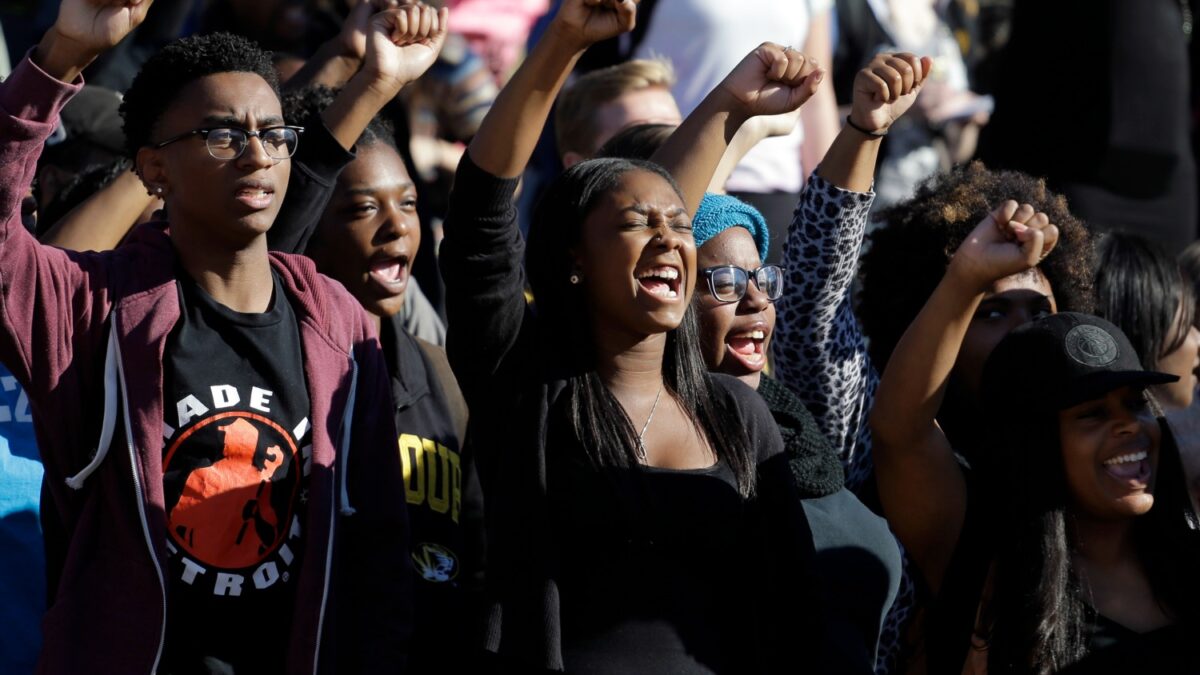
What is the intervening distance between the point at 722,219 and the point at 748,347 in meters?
0.31

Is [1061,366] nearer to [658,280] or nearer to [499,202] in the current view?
[658,280]

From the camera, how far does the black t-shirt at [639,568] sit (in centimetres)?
304

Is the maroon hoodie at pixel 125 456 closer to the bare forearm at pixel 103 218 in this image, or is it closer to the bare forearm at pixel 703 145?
the bare forearm at pixel 103 218

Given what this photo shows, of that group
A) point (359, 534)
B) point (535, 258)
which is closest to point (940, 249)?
point (535, 258)

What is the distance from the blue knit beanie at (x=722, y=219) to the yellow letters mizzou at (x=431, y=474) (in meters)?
0.79

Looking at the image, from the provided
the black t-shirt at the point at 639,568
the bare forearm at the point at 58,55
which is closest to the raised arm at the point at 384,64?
the bare forearm at the point at 58,55

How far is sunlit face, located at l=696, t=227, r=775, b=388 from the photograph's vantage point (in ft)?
12.6

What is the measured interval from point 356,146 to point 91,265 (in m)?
1.15

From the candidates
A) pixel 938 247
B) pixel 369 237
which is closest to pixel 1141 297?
pixel 938 247

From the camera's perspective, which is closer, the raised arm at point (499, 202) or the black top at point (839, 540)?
the raised arm at point (499, 202)

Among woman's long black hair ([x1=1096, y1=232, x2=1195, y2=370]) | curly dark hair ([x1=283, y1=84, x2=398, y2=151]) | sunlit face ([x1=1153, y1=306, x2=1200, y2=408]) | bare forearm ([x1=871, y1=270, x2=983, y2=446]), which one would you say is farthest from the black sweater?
sunlit face ([x1=1153, y1=306, x2=1200, y2=408])

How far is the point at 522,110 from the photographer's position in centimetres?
314

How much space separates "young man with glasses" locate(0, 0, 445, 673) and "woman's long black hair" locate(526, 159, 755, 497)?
0.41 metres

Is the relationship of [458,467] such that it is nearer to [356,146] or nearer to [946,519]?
[356,146]
